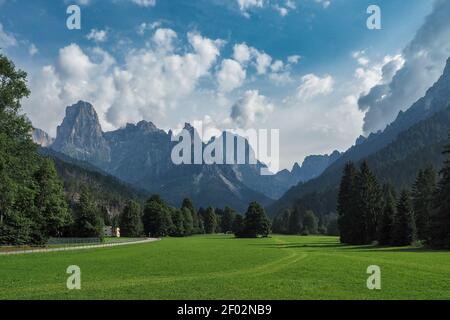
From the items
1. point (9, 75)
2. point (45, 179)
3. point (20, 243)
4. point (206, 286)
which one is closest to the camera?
point (206, 286)

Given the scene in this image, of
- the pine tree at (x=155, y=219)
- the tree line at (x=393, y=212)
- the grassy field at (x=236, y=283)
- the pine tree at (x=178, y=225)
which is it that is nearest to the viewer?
the grassy field at (x=236, y=283)

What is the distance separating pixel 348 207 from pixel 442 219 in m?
26.8

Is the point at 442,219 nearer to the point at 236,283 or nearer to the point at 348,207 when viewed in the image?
the point at 348,207

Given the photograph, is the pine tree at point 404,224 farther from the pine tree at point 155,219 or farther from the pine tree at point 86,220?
the pine tree at point 155,219

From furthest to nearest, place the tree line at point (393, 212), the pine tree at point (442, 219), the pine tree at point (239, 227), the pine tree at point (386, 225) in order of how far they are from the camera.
→ the pine tree at point (239, 227)
the pine tree at point (386, 225)
the tree line at point (393, 212)
the pine tree at point (442, 219)

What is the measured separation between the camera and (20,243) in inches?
2894

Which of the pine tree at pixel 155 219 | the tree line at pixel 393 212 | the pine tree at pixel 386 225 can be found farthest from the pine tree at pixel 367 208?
the pine tree at pixel 155 219

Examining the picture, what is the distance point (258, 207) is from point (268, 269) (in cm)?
11842

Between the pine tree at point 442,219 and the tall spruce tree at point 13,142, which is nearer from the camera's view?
the tall spruce tree at point 13,142

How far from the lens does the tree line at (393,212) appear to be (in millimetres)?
65938

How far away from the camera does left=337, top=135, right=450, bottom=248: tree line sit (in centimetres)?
6594

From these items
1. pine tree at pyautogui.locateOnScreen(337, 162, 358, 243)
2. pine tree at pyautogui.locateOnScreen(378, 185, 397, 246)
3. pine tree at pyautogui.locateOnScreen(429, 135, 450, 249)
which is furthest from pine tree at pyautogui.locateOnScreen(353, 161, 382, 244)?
pine tree at pyautogui.locateOnScreen(429, 135, 450, 249)

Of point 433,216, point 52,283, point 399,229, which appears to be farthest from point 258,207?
point 52,283
